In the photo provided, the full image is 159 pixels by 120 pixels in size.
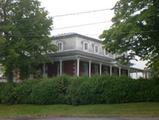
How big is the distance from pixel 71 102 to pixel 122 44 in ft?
23.1

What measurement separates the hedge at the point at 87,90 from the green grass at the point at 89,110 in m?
1.22

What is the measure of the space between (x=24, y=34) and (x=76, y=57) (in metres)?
8.13

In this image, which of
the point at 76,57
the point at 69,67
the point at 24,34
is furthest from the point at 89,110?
the point at 69,67

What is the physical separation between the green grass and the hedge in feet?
3.99

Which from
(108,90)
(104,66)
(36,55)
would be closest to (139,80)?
(108,90)

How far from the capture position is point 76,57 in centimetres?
5603

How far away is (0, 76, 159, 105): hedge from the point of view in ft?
118

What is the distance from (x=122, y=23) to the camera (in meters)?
37.4

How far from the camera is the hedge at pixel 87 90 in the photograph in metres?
36.1

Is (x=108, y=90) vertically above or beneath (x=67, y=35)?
beneath

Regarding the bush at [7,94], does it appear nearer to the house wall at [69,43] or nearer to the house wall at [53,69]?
the house wall at [69,43]

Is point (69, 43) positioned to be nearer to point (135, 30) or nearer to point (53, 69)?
point (53, 69)

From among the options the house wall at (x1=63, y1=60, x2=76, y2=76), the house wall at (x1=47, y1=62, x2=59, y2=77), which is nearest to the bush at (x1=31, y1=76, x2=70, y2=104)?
the house wall at (x1=63, y1=60, x2=76, y2=76)

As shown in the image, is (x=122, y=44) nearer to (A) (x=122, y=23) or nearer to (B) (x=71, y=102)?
(A) (x=122, y=23)
